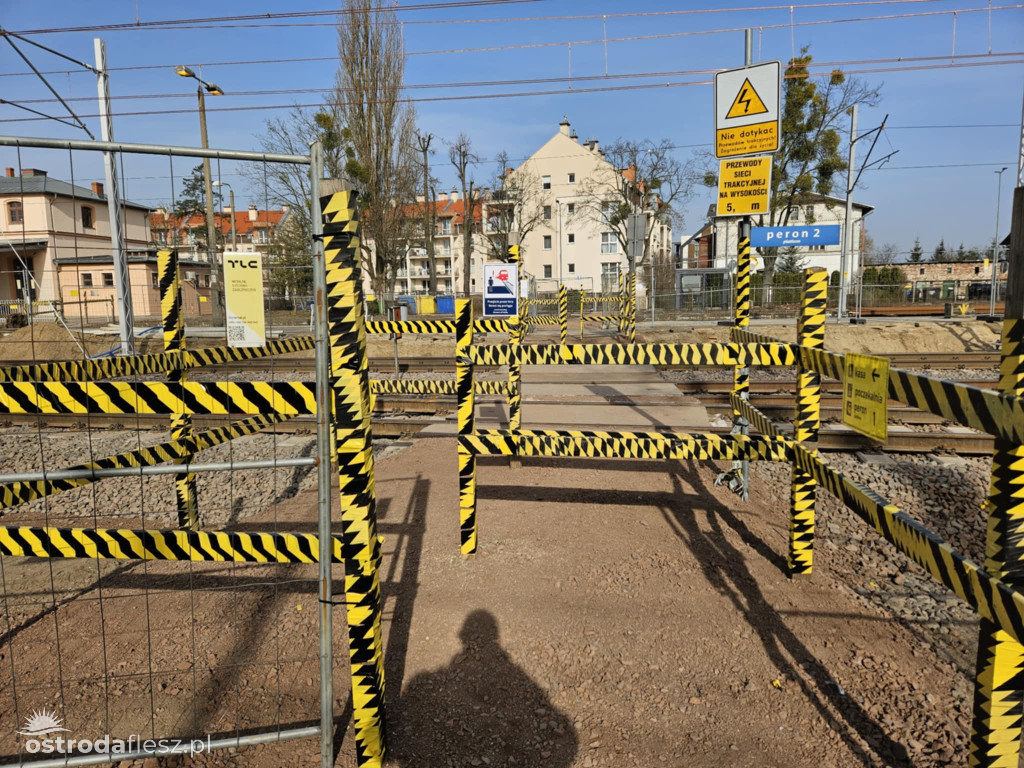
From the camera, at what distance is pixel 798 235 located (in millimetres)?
18141

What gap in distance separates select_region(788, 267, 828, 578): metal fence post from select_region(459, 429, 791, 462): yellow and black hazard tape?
18cm

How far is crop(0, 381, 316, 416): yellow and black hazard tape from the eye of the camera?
8.49 feet

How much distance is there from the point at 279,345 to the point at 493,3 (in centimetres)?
1213

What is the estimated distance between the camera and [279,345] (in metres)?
5.48

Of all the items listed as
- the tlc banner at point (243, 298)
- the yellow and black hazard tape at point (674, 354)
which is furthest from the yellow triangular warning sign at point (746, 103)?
the tlc banner at point (243, 298)

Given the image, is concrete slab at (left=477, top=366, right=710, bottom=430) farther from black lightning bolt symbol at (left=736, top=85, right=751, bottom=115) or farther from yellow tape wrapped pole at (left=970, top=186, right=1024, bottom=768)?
yellow tape wrapped pole at (left=970, top=186, right=1024, bottom=768)

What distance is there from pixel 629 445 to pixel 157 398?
9.07 ft

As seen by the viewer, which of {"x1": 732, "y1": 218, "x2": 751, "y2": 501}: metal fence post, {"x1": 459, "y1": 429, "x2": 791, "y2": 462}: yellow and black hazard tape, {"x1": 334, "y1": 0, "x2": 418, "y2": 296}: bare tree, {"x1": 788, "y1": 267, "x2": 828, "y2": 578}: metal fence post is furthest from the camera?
{"x1": 334, "y1": 0, "x2": 418, "y2": 296}: bare tree

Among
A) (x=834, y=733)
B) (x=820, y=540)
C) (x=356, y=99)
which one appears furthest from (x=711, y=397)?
(x=356, y=99)

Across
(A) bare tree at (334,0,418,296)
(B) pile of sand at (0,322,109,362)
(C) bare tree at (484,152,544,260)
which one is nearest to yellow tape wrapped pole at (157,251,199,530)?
(B) pile of sand at (0,322,109,362)

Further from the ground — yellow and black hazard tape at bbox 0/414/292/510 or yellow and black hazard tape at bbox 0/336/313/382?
yellow and black hazard tape at bbox 0/336/313/382

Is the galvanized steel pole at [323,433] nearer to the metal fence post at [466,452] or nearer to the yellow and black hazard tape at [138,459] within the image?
the yellow and black hazard tape at [138,459]

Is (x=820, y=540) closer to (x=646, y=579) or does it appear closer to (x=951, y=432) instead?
(x=646, y=579)

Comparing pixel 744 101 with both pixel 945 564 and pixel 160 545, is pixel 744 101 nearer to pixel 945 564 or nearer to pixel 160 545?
pixel 945 564
